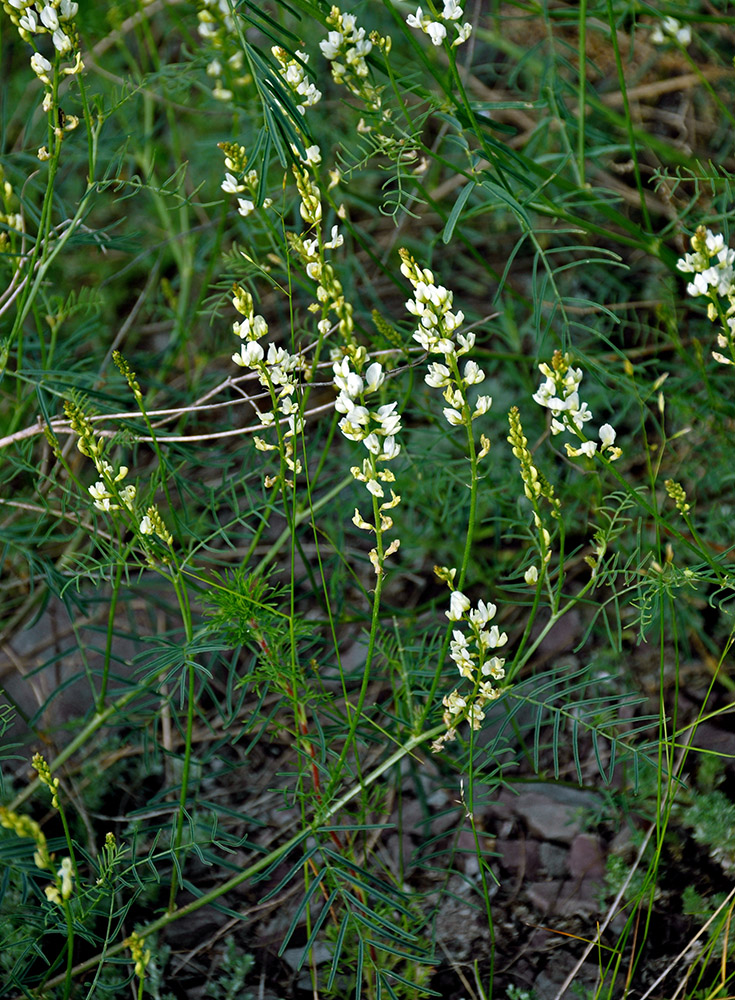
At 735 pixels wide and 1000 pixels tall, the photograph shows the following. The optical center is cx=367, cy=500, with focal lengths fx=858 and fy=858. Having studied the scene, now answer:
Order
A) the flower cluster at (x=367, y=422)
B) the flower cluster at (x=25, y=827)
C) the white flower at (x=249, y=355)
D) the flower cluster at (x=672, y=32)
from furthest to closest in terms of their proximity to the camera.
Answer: the flower cluster at (x=672, y=32) < the white flower at (x=249, y=355) < the flower cluster at (x=367, y=422) < the flower cluster at (x=25, y=827)

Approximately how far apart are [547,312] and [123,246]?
46.5 inches

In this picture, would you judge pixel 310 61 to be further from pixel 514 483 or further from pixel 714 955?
pixel 714 955

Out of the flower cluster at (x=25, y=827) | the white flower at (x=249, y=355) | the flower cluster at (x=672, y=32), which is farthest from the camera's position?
the flower cluster at (x=672, y=32)

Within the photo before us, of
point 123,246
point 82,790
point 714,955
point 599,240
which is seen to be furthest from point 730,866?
point 123,246

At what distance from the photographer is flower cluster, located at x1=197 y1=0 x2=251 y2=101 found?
1815mm

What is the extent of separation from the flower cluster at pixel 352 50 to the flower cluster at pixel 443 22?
0.07 meters

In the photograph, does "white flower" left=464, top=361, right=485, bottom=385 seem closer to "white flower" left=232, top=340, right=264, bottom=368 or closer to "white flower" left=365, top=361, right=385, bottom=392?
"white flower" left=365, top=361, right=385, bottom=392

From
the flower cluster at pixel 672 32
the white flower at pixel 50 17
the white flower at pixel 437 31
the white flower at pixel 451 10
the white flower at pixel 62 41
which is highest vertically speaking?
the white flower at pixel 50 17

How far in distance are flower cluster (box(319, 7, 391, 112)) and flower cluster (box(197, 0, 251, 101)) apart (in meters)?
0.23

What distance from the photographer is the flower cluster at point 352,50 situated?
1609mm

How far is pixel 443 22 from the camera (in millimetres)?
1655

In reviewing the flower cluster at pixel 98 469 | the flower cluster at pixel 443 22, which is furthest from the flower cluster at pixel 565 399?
the flower cluster at pixel 98 469

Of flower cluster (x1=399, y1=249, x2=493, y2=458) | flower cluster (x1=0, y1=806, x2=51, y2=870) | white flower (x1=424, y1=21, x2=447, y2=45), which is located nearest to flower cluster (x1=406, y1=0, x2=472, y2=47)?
white flower (x1=424, y1=21, x2=447, y2=45)

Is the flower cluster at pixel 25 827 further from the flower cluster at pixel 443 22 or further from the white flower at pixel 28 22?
the flower cluster at pixel 443 22
